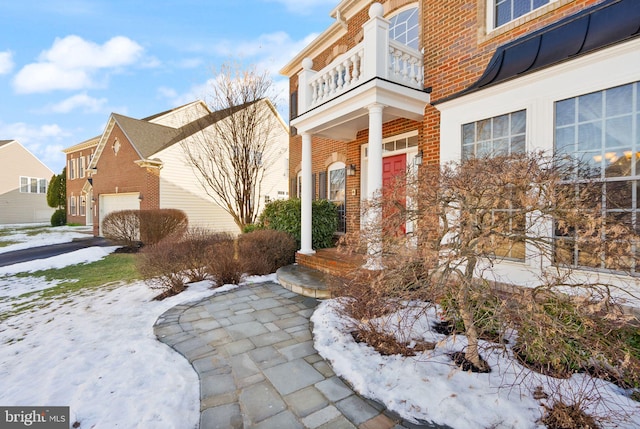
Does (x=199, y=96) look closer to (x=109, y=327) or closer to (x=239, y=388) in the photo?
(x=109, y=327)

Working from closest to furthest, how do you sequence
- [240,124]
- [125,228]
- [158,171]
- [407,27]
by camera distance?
1. [407,27]
2. [240,124]
3. [125,228]
4. [158,171]

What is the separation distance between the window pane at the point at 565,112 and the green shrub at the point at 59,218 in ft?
107

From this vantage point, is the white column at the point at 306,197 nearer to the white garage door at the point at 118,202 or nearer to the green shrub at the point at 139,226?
the green shrub at the point at 139,226

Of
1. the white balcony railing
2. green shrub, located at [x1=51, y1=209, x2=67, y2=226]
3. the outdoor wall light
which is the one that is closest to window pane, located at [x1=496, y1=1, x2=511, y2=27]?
the white balcony railing

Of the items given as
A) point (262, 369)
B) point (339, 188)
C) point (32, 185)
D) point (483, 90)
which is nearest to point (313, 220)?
point (339, 188)

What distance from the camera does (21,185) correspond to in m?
26.8

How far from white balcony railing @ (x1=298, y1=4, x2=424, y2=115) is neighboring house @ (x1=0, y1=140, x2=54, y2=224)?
3406 cm

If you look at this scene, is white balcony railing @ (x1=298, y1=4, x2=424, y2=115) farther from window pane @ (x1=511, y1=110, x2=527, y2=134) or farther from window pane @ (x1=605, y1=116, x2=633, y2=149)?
window pane @ (x1=605, y1=116, x2=633, y2=149)

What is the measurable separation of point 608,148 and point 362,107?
350 centimetres

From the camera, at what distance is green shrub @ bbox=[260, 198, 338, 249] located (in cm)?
772

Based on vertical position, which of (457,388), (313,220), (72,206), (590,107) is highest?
(590,107)

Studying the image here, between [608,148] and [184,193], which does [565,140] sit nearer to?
[608,148]

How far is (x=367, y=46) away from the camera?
514 centimetres

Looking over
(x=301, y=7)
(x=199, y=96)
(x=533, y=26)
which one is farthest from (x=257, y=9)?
(x=533, y=26)
